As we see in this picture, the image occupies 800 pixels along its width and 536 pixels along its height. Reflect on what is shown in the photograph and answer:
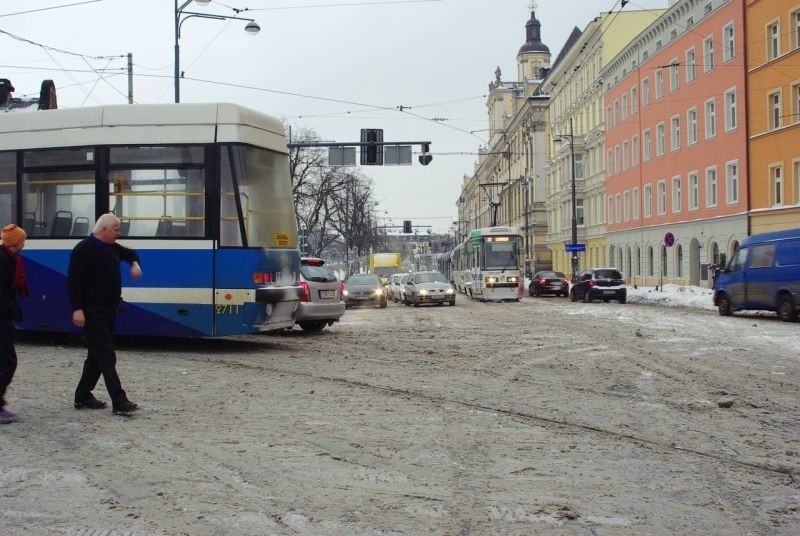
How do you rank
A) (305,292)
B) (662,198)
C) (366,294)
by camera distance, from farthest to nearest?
(662,198) < (366,294) < (305,292)

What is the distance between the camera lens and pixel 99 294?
24.3 ft

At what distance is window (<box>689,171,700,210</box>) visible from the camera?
45594mm

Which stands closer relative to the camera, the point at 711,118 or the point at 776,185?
the point at 776,185

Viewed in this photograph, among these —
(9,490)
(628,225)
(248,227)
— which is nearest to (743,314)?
(248,227)

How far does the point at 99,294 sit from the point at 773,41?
122ft

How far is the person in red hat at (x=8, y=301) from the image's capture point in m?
7.27

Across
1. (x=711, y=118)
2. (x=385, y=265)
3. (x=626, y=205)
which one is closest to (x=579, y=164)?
(x=626, y=205)

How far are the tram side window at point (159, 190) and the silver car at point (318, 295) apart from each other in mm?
4281

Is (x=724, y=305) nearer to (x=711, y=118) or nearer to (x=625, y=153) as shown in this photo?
(x=711, y=118)

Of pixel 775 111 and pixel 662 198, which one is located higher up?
pixel 775 111

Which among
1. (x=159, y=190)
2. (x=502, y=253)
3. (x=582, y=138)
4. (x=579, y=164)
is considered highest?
(x=582, y=138)

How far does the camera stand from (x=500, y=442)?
6645 mm

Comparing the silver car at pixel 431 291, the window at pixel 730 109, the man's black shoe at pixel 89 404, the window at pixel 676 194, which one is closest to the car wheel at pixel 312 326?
the man's black shoe at pixel 89 404

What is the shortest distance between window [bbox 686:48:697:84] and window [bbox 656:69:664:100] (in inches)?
154
